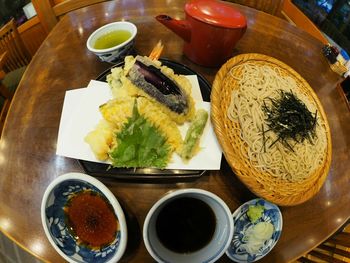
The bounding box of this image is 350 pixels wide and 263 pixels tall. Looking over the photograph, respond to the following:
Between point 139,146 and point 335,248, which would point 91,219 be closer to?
point 139,146

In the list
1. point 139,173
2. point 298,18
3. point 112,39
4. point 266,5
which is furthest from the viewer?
point 298,18

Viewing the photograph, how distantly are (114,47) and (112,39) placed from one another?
6.7 inches

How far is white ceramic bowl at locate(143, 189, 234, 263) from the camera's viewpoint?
1138mm

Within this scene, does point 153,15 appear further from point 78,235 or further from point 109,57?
point 78,235

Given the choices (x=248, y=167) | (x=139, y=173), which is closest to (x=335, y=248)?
(x=248, y=167)

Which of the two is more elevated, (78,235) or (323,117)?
(323,117)

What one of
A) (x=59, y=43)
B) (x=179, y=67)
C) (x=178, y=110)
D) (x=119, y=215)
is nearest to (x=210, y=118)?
(x=178, y=110)

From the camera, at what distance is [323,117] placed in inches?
61.6

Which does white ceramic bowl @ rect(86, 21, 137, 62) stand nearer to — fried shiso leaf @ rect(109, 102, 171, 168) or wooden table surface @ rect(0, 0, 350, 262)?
wooden table surface @ rect(0, 0, 350, 262)

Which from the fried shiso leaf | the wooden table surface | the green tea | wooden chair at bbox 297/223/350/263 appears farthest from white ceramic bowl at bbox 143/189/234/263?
the green tea

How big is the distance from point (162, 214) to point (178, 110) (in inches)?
20.2

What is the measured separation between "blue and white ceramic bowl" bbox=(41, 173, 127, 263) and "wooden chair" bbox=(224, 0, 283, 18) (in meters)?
1.69

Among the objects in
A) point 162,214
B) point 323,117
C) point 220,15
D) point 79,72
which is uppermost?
point 220,15

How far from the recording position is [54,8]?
186cm
